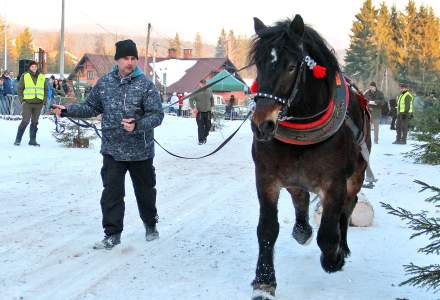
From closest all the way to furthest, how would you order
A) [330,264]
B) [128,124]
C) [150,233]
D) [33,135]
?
1. [330,264]
2. [128,124]
3. [150,233]
4. [33,135]

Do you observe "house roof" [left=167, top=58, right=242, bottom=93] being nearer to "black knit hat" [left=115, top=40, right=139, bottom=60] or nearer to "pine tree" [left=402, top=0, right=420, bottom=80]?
"pine tree" [left=402, top=0, right=420, bottom=80]

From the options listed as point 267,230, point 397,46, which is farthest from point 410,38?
point 267,230

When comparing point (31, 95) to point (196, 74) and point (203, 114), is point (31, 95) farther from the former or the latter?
point (196, 74)

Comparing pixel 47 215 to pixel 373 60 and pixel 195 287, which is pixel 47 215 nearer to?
pixel 195 287

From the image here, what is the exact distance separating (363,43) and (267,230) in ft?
221

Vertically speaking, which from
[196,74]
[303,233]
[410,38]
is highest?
[410,38]

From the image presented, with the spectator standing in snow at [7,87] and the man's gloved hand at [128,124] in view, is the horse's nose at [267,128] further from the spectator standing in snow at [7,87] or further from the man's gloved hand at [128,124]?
the spectator standing in snow at [7,87]

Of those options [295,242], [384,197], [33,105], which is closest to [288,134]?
[295,242]

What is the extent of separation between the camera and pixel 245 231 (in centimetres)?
620

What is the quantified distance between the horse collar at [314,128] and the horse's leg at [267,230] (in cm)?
39

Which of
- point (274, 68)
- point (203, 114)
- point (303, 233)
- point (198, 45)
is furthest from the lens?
point (198, 45)

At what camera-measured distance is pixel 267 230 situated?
434 cm

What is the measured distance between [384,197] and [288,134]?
4.87m

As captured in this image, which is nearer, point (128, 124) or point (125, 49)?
point (128, 124)
